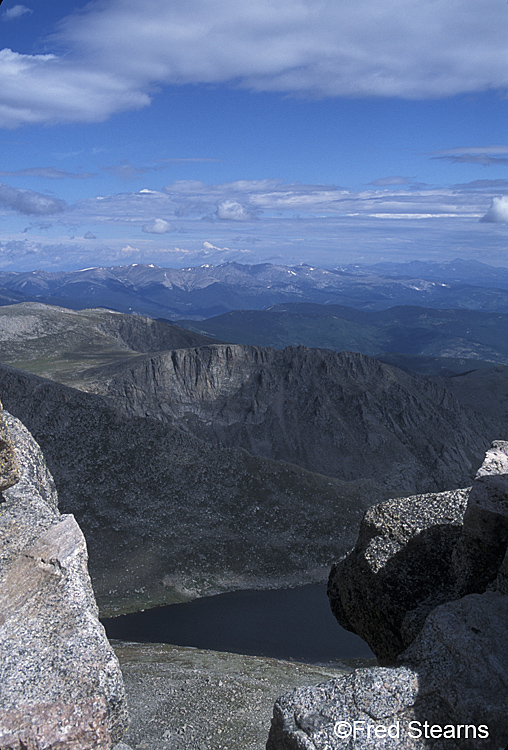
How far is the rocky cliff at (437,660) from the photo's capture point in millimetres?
11070

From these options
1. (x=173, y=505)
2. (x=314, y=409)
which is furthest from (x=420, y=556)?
(x=314, y=409)

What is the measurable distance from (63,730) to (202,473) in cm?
6722

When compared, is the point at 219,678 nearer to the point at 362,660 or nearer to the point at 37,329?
the point at 362,660

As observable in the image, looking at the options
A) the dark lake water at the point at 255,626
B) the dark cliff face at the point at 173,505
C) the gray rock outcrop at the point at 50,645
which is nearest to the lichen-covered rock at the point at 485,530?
the gray rock outcrop at the point at 50,645

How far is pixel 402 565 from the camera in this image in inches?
691

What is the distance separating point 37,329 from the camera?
191m

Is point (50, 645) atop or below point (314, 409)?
atop

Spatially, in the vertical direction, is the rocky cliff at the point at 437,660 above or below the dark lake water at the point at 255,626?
above

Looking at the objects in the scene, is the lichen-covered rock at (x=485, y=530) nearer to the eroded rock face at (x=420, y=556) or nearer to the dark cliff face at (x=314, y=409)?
the eroded rock face at (x=420, y=556)

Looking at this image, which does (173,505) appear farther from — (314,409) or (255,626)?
(314,409)

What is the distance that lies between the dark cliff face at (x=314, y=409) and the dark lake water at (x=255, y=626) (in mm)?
60110

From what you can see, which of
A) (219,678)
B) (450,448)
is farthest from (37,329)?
(219,678)

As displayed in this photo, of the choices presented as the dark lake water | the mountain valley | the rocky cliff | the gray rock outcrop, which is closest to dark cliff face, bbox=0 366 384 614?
the mountain valley

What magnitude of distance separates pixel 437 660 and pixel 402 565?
Result: 18.2 ft
